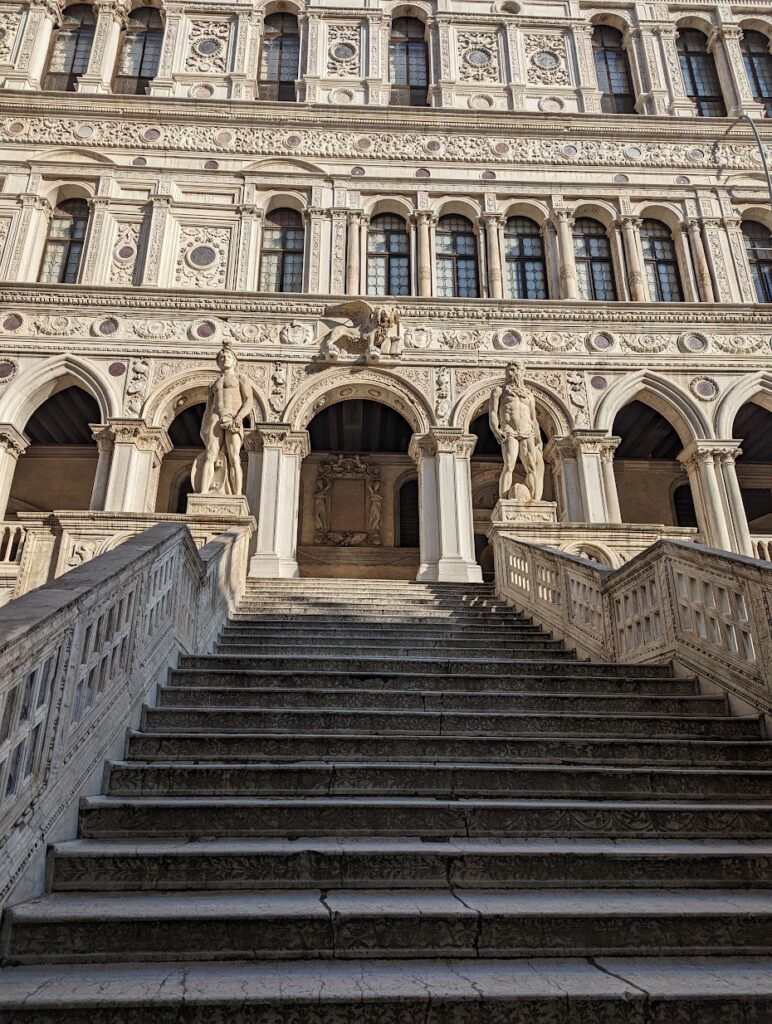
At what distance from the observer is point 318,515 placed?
1892cm

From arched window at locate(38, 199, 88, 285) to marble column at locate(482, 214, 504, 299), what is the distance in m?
9.95

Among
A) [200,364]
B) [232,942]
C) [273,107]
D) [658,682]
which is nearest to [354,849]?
[232,942]

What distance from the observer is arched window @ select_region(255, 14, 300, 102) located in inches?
762

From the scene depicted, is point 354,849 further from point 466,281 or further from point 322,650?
point 466,281

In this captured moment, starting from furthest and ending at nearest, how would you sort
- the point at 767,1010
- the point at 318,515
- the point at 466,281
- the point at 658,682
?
the point at 318,515, the point at 466,281, the point at 658,682, the point at 767,1010

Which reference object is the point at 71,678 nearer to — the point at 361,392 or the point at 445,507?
the point at 445,507

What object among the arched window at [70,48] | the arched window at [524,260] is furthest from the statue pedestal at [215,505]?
the arched window at [70,48]

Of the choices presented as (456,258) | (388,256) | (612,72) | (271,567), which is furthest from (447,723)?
(612,72)

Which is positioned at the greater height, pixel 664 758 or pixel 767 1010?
pixel 664 758

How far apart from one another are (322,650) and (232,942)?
4.50m

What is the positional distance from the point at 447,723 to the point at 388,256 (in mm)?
14998

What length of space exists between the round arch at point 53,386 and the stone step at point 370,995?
1389cm

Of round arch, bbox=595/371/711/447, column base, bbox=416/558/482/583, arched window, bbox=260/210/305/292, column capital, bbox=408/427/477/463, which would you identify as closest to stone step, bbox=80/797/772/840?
column base, bbox=416/558/482/583

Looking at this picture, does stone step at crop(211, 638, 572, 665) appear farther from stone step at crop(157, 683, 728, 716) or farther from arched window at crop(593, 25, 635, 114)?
arched window at crop(593, 25, 635, 114)
